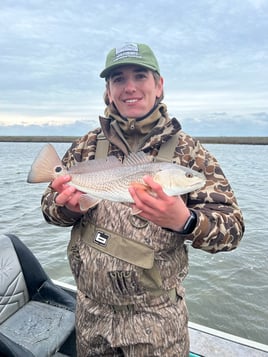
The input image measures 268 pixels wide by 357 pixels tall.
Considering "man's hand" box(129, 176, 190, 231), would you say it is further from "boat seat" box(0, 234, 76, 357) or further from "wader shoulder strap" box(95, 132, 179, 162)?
"boat seat" box(0, 234, 76, 357)

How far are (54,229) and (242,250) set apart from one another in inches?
215

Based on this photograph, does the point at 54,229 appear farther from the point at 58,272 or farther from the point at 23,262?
the point at 23,262

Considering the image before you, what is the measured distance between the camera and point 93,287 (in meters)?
2.67

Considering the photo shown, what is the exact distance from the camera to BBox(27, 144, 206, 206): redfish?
240 centimetres

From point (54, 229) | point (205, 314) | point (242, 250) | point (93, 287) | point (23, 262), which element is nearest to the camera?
point (93, 287)

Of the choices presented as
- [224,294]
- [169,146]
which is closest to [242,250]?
[224,294]

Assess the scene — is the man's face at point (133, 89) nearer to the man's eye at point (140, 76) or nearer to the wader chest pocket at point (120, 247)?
the man's eye at point (140, 76)

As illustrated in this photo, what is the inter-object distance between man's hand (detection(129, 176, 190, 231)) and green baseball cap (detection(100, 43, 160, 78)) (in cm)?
100

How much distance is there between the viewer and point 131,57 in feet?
8.99

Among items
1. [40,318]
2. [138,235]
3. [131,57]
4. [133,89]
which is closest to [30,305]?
[40,318]

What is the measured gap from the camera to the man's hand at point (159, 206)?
219 cm

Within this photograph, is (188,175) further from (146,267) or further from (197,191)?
(146,267)

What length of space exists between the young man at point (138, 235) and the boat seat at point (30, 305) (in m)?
0.84

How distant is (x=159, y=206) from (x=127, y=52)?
1302 millimetres
